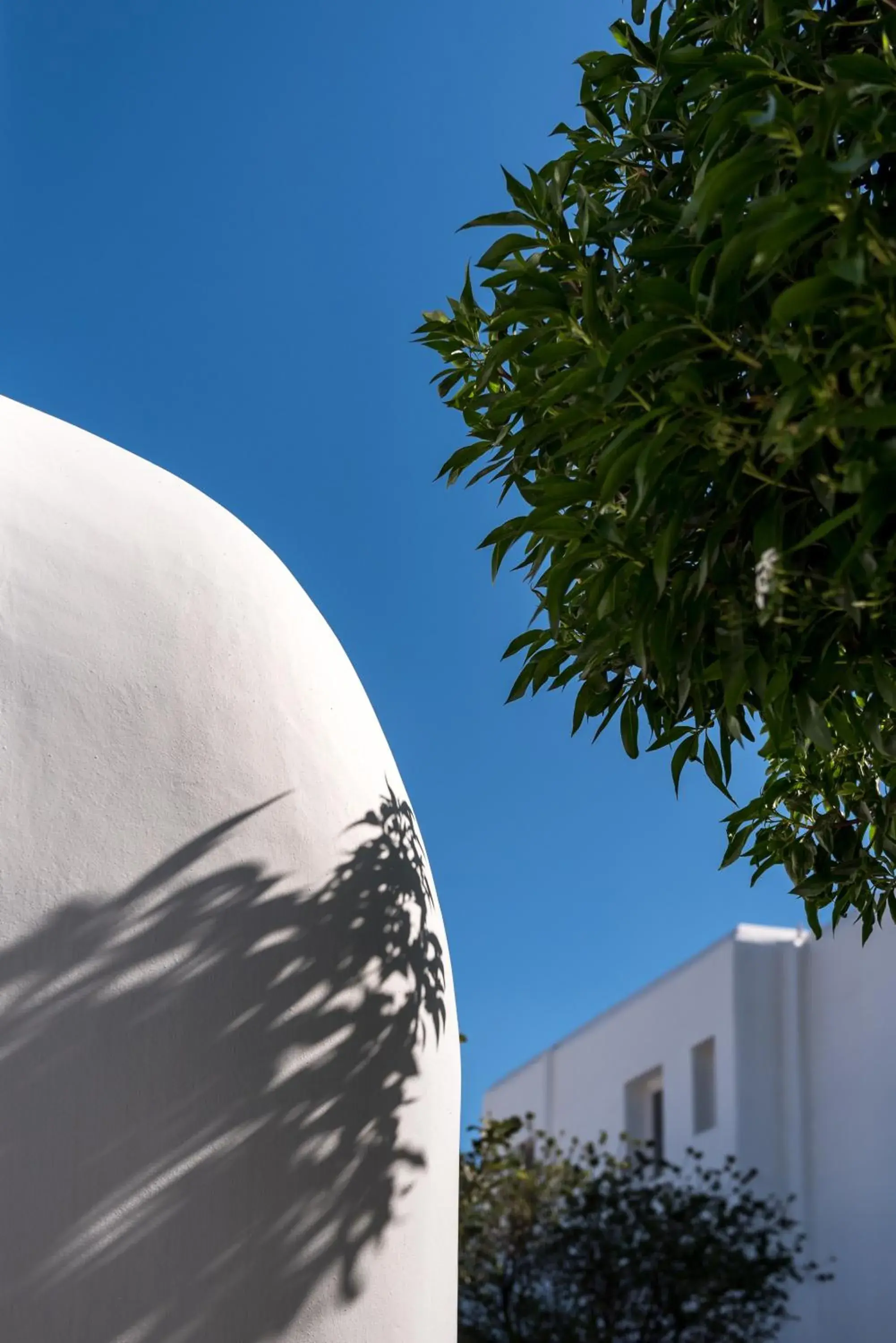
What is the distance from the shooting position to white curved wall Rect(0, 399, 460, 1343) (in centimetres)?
331

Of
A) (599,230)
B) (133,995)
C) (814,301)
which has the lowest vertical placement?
(133,995)

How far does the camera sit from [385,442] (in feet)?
78.2

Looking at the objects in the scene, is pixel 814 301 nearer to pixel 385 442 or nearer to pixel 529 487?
pixel 529 487

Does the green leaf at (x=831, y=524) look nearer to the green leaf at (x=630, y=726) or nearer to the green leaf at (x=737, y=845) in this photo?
the green leaf at (x=630, y=726)

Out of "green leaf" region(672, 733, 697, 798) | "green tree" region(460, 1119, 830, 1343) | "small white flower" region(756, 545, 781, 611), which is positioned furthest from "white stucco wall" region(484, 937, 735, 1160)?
"small white flower" region(756, 545, 781, 611)

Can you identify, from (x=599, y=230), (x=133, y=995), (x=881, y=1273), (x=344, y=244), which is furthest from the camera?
(x=344, y=244)

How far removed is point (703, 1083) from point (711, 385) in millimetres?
17076

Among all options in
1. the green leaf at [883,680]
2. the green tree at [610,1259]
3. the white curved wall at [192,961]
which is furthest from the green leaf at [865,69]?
the green tree at [610,1259]

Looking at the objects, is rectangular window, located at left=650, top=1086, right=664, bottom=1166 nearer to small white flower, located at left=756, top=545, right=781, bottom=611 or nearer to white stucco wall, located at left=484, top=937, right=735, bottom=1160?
white stucco wall, located at left=484, top=937, right=735, bottom=1160

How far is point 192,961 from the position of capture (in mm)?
3562

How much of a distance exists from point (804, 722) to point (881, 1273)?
44.5 feet

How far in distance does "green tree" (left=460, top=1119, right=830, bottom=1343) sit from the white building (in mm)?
592

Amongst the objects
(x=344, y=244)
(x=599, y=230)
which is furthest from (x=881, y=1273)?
(x=599, y=230)

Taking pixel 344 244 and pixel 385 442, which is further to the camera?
pixel 385 442
